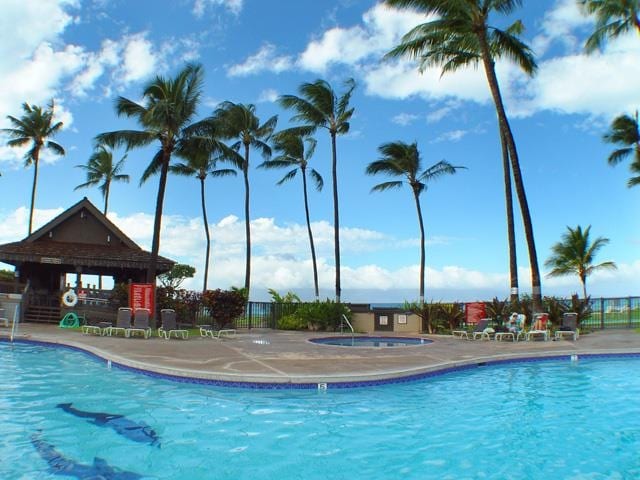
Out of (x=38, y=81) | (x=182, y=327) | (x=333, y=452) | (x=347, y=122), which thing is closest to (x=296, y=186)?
(x=347, y=122)

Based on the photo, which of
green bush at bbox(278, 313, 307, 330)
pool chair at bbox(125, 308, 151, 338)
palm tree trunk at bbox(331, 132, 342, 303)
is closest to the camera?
pool chair at bbox(125, 308, 151, 338)

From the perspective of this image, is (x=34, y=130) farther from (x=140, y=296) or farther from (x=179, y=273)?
(x=140, y=296)

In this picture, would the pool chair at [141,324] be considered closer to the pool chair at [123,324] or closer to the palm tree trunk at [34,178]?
the pool chair at [123,324]

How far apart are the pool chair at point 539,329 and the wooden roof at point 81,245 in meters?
15.2

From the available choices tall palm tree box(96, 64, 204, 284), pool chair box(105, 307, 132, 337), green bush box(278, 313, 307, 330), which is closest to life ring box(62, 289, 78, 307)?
tall palm tree box(96, 64, 204, 284)

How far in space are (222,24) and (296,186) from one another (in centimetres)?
1748

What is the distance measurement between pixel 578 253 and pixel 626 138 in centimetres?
759

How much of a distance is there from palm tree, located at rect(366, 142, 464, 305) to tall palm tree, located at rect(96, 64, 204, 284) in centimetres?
1299

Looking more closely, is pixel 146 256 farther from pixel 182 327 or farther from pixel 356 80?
pixel 356 80

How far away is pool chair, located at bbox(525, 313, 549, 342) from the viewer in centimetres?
1566

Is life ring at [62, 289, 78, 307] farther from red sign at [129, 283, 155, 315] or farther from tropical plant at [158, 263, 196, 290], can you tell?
tropical plant at [158, 263, 196, 290]

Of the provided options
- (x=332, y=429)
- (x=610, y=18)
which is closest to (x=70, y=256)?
(x=332, y=429)

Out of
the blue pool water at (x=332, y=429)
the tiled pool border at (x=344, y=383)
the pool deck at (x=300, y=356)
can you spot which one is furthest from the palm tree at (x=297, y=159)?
the blue pool water at (x=332, y=429)

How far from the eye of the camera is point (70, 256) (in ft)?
68.7
